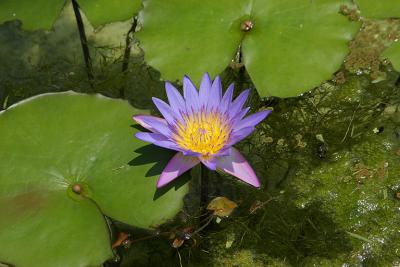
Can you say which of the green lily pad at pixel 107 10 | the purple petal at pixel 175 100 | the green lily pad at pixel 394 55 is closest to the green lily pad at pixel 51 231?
the purple petal at pixel 175 100

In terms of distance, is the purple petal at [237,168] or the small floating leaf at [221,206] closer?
the purple petal at [237,168]

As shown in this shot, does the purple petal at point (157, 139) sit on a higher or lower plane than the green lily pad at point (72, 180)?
higher

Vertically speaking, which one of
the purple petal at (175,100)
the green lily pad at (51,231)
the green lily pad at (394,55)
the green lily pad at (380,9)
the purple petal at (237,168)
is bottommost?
the green lily pad at (51,231)

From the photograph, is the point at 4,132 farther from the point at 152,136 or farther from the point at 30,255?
the point at 152,136

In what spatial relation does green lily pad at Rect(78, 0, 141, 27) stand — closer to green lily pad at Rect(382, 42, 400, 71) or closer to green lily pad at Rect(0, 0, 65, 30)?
green lily pad at Rect(0, 0, 65, 30)

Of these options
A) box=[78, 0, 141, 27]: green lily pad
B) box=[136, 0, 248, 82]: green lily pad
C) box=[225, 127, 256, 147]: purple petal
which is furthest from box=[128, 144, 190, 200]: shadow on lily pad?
box=[78, 0, 141, 27]: green lily pad

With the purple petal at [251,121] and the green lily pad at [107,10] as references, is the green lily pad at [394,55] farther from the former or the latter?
the green lily pad at [107,10]
